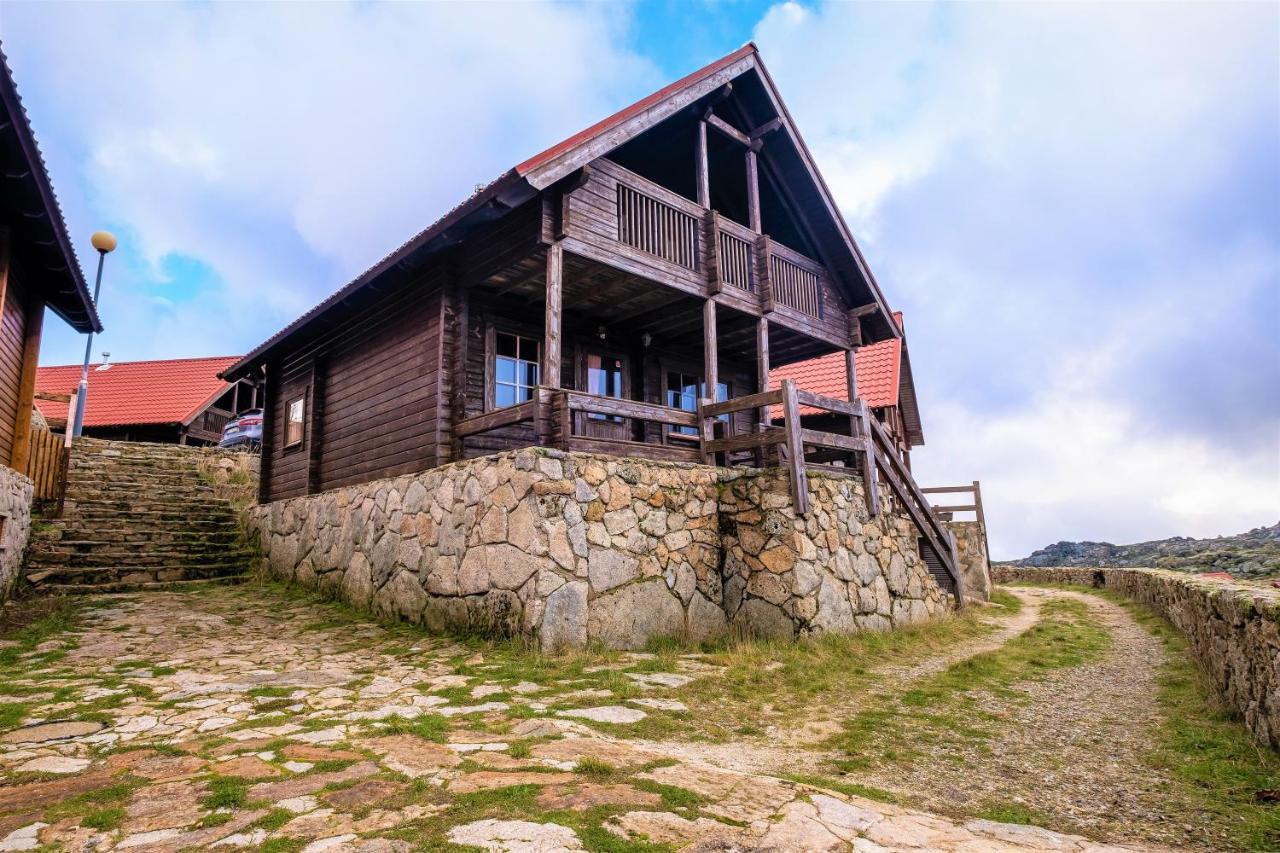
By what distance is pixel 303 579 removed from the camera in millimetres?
11375

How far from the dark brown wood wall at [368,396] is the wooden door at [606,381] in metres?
2.66

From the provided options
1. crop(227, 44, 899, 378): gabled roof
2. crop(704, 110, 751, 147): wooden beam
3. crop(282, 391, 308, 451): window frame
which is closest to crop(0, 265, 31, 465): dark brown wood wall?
crop(227, 44, 899, 378): gabled roof

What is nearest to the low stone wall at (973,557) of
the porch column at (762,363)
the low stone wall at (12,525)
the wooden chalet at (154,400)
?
the porch column at (762,363)

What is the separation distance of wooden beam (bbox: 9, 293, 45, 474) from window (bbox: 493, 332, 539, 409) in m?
6.86

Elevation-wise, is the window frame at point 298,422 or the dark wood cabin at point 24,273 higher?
the dark wood cabin at point 24,273

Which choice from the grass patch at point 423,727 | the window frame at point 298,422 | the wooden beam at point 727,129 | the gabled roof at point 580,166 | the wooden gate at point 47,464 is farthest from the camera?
the window frame at point 298,422

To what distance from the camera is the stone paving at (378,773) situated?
291cm

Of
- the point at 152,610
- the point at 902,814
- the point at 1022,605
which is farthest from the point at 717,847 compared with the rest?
the point at 1022,605

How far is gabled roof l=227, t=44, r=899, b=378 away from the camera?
8305 millimetres

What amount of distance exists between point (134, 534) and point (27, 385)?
3003 mm

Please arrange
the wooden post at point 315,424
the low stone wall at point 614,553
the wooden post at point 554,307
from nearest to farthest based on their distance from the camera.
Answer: the low stone wall at point 614,553 < the wooden post at point 554,307 < the wooden post at point 315,424

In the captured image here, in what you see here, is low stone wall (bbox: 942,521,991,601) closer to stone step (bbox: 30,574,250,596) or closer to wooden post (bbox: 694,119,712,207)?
wooden post (bbox: 694,119,712,207)

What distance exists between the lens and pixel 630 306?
11453 millimetres

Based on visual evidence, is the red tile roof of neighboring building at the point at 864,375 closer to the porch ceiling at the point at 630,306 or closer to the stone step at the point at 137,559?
the porch ceiling at the point at 630,306
